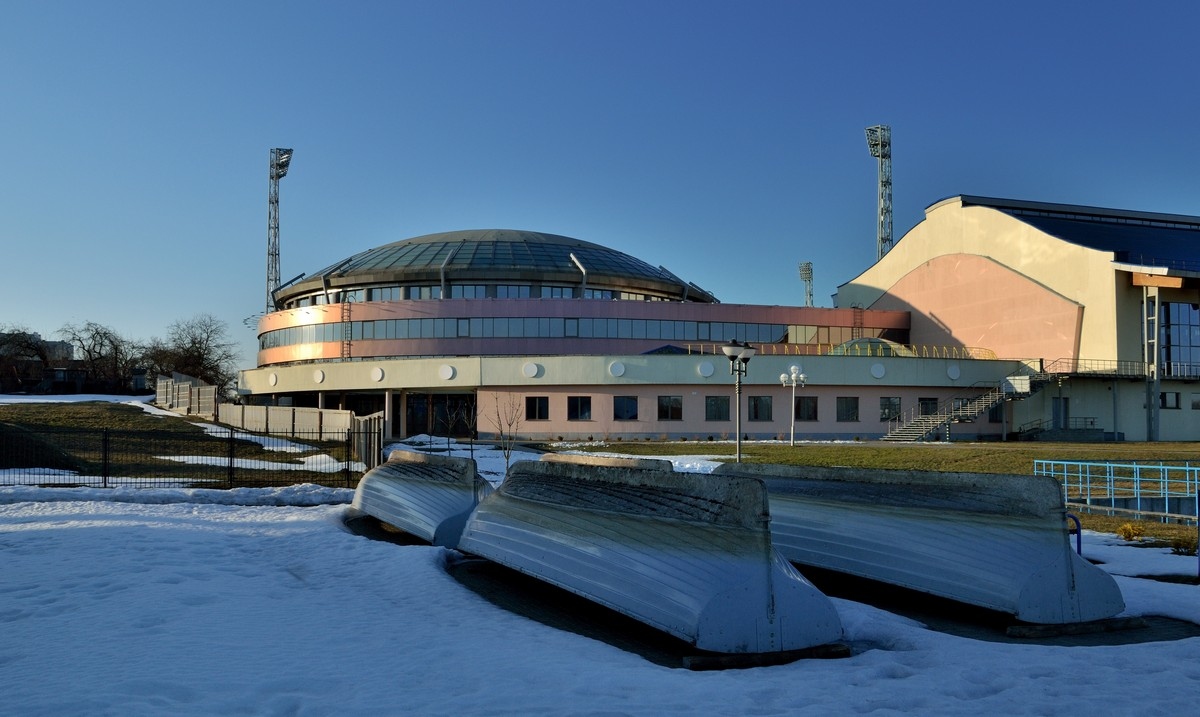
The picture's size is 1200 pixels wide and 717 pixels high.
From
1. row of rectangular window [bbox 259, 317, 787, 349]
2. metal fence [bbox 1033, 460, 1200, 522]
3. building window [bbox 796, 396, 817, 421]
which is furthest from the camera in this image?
row of rectangular window [bbox 259, 317, 787, 349]

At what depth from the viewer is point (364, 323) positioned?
6269 centimetres

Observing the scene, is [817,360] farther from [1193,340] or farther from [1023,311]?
[1193,340]

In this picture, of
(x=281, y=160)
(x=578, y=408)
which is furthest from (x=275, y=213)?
(x=578, y=408)

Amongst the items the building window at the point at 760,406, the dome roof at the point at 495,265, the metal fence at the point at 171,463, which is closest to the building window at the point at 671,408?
the building window at the point at 760,406

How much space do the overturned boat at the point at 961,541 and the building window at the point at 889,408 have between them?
→ 146 feet

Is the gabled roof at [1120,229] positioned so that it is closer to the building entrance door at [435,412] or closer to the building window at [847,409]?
the building window at [847,409]

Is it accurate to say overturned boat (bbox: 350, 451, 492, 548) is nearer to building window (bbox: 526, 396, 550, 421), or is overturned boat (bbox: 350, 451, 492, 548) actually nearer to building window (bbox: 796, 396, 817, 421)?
building window (bbox: 526, 396, 550, 421)

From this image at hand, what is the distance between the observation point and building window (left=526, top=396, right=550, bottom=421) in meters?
52.1

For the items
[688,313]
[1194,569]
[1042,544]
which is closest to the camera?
[1042,544]

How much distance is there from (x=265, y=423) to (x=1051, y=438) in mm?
45384

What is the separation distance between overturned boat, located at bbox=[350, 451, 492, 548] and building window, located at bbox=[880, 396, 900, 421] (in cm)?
4196

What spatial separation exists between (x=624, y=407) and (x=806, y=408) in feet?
35.8

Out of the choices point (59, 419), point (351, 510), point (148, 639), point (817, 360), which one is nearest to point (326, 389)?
point (59, 419)

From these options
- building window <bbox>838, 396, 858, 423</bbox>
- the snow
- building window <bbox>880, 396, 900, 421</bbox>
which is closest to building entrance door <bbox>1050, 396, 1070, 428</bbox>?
building window <bbox>880, 396, 900, 421</bbox>
